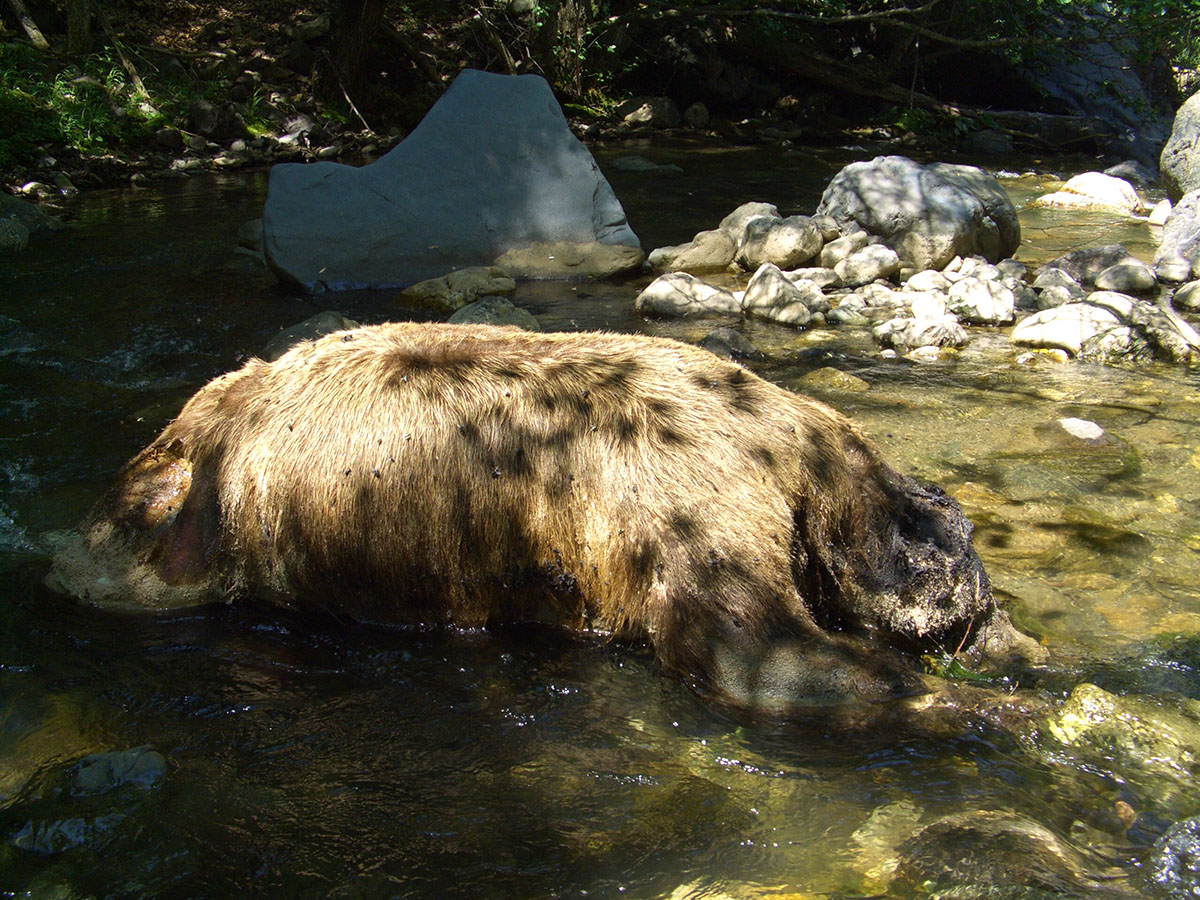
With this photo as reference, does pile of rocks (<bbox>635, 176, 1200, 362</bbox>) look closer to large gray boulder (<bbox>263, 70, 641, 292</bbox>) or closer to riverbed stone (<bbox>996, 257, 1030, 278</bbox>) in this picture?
riverbed stone (<bbox>996, 257, 1030, 278</bbox>)

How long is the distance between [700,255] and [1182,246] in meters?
4.34

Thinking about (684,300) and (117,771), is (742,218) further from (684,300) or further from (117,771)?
(117,771)

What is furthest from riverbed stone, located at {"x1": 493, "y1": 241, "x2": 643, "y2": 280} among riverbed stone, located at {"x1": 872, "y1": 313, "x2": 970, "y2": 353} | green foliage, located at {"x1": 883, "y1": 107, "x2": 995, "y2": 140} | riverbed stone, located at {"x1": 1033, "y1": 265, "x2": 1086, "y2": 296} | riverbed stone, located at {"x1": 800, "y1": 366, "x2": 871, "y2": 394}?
green foliage, located at {"x1": 883, "y1": 107, "x2": 995, "y2": 140}

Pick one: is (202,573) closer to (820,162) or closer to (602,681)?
(602,681)

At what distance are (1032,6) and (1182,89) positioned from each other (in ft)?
19.2

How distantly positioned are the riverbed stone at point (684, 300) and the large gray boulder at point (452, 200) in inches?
48.4

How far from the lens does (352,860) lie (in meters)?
2.71

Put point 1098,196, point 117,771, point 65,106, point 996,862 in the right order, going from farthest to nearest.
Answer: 1. point 65,106
2. point 1098,196
3. point 117,771
4. point 996,862

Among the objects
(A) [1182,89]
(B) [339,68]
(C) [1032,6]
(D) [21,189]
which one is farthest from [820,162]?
(D) [21,189]

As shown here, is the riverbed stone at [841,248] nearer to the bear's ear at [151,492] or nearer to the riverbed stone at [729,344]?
the riverbed stone at [729,344]

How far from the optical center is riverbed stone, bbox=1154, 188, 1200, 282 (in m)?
8.73

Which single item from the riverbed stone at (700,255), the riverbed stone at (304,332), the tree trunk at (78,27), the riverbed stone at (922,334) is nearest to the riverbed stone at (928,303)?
the riverbed stone at (922,334)

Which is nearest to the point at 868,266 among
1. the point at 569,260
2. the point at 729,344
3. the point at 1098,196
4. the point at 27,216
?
the point at 729,344

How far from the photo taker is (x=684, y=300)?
26.2 feet
